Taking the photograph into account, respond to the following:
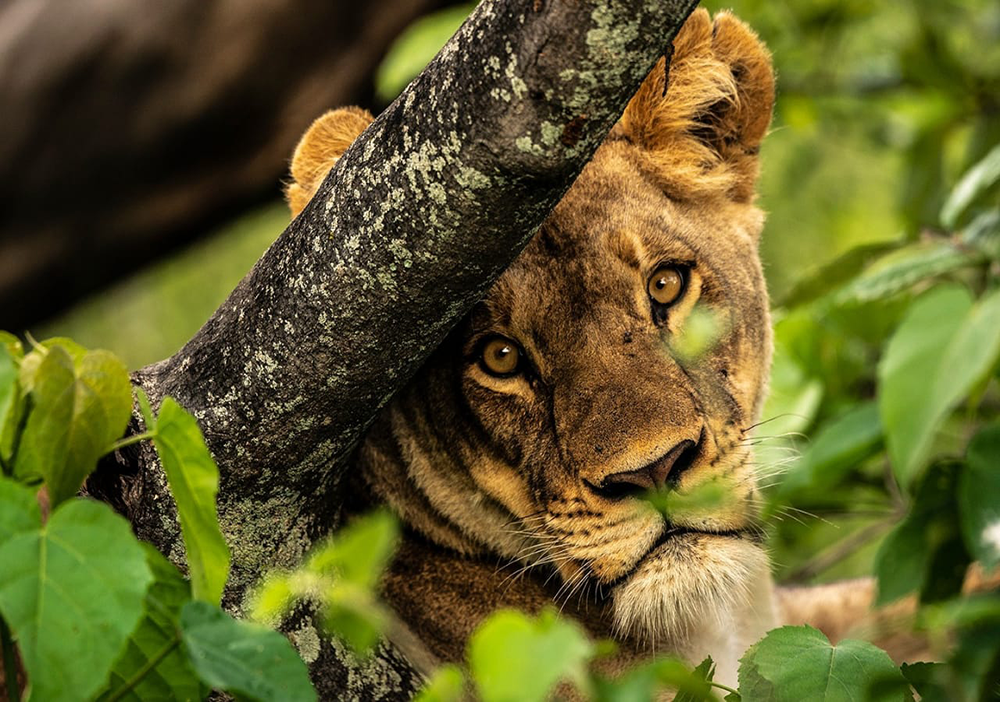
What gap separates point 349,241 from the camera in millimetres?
1871

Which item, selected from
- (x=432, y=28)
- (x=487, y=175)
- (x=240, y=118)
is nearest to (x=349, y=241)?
(x=487, y=175)

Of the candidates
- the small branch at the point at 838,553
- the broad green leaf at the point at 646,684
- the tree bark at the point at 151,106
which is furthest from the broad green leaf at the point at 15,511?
the tree bark at the point at 151,106

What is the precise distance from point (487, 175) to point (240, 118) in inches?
203

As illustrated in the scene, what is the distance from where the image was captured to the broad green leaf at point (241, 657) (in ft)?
4.74

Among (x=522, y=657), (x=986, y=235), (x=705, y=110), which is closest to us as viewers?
(x=522, y=657)

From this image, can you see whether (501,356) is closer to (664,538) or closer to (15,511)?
(664,538)

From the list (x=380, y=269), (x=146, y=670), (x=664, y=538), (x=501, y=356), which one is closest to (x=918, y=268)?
(x=664, y=538)

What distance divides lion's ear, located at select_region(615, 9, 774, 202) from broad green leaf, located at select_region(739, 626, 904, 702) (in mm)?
1491

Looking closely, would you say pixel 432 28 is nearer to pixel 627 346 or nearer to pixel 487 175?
pixel 627 346

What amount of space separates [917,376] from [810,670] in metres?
0.48

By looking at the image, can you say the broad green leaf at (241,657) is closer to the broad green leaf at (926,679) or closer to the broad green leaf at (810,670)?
the broad green leaf at (810,670)

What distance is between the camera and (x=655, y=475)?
2.47 m

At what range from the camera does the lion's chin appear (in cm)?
257

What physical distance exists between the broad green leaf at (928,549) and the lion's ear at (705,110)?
1335 millimetres
